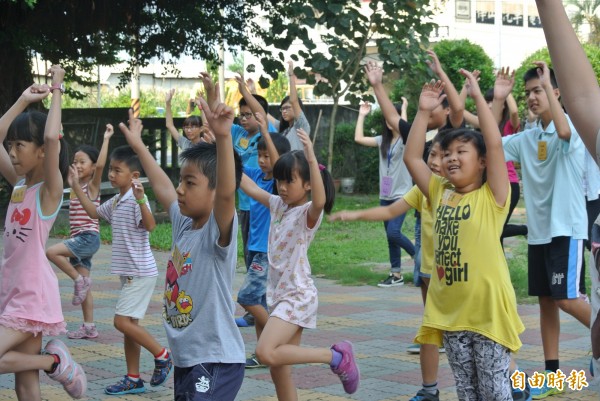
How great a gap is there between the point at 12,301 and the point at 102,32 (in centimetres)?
1224

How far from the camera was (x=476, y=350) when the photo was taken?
14.3ft

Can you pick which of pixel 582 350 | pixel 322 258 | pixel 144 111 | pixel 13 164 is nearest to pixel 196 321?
pixel 13 164

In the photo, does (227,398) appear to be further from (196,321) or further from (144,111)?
(144,111)

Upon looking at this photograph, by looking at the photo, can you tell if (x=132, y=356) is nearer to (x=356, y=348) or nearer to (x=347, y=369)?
(x=347, y=369)

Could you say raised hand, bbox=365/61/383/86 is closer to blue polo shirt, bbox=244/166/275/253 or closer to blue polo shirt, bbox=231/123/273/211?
blue polo shirt, bbox=244/166/275/253

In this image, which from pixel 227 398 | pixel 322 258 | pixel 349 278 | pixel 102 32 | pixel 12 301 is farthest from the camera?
pixel 102 32

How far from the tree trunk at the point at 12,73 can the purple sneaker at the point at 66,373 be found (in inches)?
445

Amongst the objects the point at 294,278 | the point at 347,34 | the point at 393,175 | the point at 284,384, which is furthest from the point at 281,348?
the point at 347,34

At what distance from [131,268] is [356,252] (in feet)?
21.9

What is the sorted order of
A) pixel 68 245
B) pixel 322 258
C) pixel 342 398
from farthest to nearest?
pixel 322 258 < pixel 68 245 < pixel 342 398

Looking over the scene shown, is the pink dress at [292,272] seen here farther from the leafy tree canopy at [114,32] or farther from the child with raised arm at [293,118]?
the leafy tree canopy at [114,32]

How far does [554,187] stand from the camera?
5.74 m

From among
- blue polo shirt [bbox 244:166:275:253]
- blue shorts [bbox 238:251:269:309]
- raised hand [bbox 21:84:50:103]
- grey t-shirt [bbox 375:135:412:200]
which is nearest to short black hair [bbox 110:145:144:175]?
blue polo shirt [bbox 244:166:275:253]

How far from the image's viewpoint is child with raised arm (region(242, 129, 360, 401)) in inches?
191
